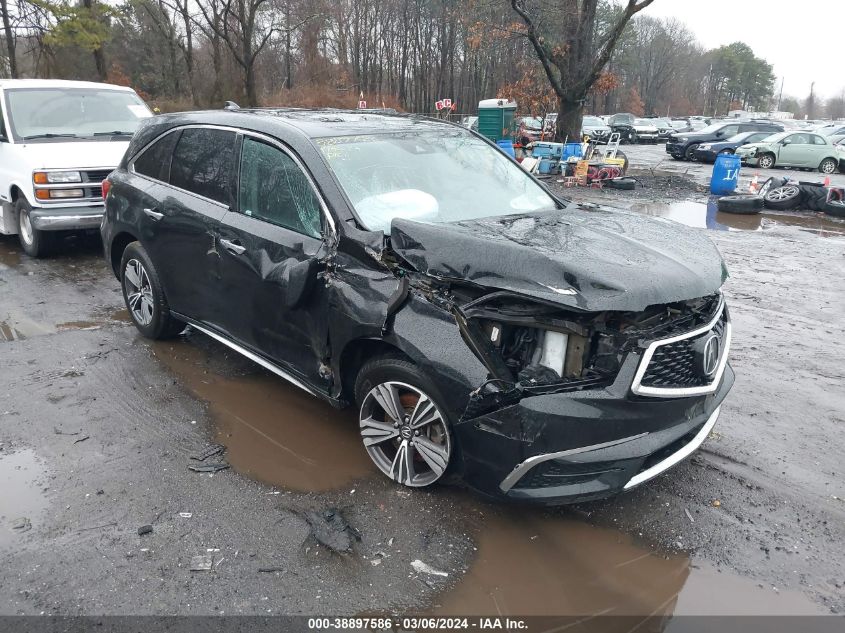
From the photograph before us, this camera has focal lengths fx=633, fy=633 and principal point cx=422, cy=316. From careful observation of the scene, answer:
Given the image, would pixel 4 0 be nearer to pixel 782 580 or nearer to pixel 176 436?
pixel 176 436

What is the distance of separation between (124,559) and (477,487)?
1.69 m

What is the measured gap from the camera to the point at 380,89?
52719 mm

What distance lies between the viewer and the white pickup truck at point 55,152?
7594 millimetres

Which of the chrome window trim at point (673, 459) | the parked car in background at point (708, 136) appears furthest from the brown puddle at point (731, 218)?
the parked car in background at point (708, 136)

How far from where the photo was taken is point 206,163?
4539 mm

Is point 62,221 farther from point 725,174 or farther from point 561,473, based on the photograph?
point 725,174

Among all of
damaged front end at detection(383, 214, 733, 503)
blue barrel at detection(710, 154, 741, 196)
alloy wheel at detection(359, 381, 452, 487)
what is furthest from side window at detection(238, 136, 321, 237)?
blue barrel at detection(710, 154, 741, 196)

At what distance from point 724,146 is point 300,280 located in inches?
1050

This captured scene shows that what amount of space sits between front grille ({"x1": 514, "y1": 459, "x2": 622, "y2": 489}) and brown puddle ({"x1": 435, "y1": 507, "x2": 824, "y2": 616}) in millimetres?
391

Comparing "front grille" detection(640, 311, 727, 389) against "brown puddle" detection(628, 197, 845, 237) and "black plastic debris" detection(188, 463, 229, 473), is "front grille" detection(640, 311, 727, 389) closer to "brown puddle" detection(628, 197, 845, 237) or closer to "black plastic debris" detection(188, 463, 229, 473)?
"black plastic debris" detection(188, 463, 229, 473)

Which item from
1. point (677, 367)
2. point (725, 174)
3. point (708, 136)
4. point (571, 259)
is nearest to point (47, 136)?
point (571, 259)

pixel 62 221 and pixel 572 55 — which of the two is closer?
pixel 62 221

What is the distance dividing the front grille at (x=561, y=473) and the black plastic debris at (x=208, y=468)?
1.79m

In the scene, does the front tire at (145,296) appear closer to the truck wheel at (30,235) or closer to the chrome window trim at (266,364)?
the chrome window trim at (266,364)
